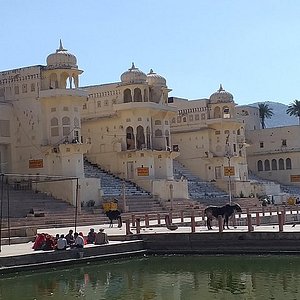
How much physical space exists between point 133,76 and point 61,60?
27.8 ft

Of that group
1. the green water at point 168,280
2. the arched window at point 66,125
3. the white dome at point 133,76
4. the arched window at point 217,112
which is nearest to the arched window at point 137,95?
the white dome at point 133,76

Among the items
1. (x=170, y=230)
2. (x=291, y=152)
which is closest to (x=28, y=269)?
(x=170, y=230)

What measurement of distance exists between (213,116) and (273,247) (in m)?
36.1

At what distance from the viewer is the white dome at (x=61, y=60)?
4403 cm

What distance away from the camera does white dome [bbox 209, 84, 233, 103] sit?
61406 mm

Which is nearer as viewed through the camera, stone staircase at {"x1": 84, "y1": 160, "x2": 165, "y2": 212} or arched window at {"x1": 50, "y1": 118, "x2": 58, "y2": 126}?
arched window at {"x1": 50, "y1": 118, "x2": 58, "y2": 126}

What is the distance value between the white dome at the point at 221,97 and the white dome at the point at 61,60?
19922 mm

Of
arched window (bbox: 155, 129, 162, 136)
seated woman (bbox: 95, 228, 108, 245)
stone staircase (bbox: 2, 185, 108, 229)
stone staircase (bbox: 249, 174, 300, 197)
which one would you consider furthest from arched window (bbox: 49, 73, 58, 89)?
stone staircase (bbox: 249, 174, 300, 197)

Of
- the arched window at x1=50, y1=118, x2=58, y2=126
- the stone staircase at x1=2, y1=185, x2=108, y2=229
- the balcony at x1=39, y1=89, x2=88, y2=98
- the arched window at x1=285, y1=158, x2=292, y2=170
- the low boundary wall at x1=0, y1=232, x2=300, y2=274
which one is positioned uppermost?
the balcony at x1=39, y1=89, x2=88, y2=98

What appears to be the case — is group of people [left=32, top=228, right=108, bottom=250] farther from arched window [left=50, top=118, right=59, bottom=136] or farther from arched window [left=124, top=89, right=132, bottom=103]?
arched window [left=124, top=89, right=132, bottom=103]

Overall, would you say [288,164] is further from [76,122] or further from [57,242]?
[57,242]

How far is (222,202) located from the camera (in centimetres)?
5291

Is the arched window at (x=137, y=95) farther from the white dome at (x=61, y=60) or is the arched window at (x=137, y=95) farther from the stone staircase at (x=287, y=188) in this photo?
the stone staircase at (x=287, y=188)

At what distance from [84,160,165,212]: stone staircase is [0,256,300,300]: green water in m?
18.6
